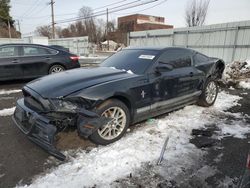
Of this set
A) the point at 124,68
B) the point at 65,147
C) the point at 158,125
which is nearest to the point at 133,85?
the point at 124,68

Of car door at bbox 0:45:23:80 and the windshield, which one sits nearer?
the windshield

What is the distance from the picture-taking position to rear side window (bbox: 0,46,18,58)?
292 inches

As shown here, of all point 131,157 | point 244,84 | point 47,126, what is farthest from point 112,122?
point 244,84

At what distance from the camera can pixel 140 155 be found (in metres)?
3.20

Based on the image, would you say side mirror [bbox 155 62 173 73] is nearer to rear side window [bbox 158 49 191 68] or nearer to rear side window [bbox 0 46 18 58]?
rear side window [bbox 158 49 191 68]

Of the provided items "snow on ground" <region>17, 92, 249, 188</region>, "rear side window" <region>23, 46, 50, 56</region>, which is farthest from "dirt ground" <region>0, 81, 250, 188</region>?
"rear side window" <region>23, 46, 50, 56</region>

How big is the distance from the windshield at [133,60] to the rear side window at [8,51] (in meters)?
4.44

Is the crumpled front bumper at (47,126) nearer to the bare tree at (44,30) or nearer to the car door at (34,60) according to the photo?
the car door at (34,60)

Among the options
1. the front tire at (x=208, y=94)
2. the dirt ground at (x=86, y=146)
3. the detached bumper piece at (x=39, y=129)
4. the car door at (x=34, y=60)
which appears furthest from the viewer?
the car door at (x=34, y=60)

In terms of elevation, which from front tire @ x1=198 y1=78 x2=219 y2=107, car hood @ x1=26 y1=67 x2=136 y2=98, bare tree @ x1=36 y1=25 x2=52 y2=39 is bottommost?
front tire @ x1=198 y1=78 x2=219 y2=107

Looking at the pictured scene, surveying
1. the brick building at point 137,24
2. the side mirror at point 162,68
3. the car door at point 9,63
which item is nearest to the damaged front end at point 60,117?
the side mirror at point 162,68

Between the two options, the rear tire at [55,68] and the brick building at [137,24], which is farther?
the brick building at [137,24]

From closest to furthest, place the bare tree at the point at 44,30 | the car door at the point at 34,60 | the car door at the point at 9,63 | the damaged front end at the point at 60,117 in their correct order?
the damaged front end at the point at 60,117 < the car door at the point at 9,63 < the car door at the point at 34,60 < the bare tree at the point at 44,30

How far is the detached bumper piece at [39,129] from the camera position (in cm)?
285
